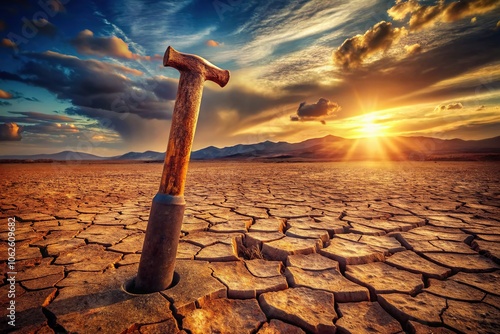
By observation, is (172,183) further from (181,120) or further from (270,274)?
(270,274)

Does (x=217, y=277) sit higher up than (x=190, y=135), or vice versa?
(x=190, y=135)

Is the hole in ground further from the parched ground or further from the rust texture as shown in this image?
the rust texture

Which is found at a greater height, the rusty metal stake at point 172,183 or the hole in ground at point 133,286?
the rusty metal stake at point 172,183

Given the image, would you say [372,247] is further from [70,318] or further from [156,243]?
[70,318]

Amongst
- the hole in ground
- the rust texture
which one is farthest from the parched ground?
the rust texture

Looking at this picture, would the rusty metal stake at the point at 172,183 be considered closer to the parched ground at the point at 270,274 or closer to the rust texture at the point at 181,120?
the rust texture at the point at 181,120

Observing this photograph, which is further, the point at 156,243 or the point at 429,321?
the point at 156,243

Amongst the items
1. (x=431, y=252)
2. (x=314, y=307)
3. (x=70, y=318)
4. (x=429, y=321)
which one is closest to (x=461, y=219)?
(x=431, y=252)

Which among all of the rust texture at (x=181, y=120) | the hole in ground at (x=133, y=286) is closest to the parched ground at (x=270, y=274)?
the hole in ground at (x=133, y=286)

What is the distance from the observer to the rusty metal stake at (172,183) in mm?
1113

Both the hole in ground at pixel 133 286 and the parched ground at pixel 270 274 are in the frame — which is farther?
the hole in ground at pixel 133 286

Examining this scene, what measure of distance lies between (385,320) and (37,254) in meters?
2.28

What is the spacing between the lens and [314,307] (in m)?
1.14

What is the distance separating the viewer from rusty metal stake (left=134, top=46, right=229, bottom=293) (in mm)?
1113
